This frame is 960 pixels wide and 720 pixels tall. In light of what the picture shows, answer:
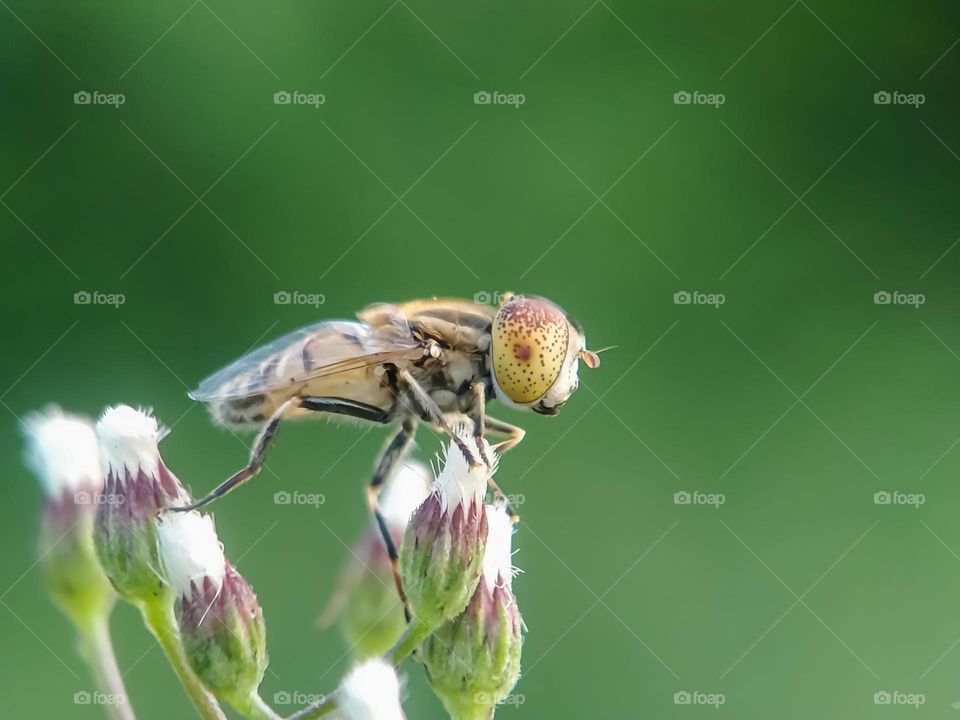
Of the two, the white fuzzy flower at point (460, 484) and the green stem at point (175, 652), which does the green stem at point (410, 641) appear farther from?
the green stem at point (175, 652)

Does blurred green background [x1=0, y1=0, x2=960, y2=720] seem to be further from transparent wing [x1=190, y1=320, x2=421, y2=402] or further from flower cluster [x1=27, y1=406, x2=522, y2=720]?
flower cluster [x1=27, y1=406, x2=522, y2=720]

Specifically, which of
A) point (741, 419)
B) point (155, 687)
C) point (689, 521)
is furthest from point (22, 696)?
point (741, 419)

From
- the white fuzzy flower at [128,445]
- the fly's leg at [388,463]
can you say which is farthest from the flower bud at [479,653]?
the white fuzzy flower at [128,445]

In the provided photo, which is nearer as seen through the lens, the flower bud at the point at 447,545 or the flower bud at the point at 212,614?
the flower bud at the point at 212,614

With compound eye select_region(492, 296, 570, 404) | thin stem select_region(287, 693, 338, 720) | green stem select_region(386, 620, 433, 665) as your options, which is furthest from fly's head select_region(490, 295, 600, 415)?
thin stem select_region(287, 693, 338, 720)

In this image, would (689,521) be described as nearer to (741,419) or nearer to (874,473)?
(741,419)

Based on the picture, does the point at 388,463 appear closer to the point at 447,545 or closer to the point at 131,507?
the point at 447,545

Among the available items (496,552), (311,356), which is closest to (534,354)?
(496,552)
